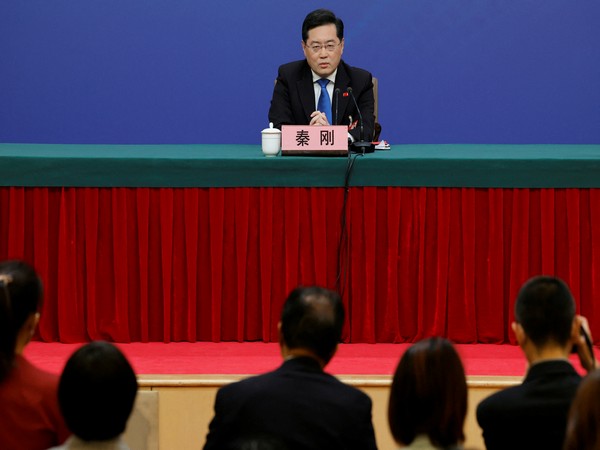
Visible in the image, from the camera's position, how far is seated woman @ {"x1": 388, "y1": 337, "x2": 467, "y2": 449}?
1.69 metres

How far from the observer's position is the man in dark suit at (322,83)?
4.11 meters

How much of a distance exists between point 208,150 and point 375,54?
130cm

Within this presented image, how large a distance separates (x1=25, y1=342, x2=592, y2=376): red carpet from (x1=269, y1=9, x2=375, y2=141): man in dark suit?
953 mm

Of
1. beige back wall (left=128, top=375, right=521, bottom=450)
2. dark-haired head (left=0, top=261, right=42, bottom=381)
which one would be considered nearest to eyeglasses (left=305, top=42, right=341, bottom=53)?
beige back wall (left=128, top=375, right=521, bottom=450)

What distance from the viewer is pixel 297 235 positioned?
3.61 meters

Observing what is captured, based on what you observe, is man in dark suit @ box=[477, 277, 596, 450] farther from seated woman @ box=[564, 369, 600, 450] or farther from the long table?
the long table

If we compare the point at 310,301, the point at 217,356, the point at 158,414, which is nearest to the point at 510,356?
the point at 217,356

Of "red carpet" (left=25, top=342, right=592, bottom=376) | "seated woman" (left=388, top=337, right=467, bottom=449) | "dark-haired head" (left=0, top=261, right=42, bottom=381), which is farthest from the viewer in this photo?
"red carpet" (left=25, top=342, right=592, bottom=376)

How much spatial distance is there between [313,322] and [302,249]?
1.61 meters

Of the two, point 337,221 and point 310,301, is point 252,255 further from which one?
point 310,301

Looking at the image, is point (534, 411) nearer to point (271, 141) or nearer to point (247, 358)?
point (247, 358)

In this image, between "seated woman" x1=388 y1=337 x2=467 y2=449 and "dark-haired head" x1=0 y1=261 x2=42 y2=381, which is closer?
"seated woman" x1=388 y1=337 x2=467 y2=449

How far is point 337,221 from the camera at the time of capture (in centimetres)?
361

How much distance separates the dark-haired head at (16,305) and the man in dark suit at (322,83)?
210cm
